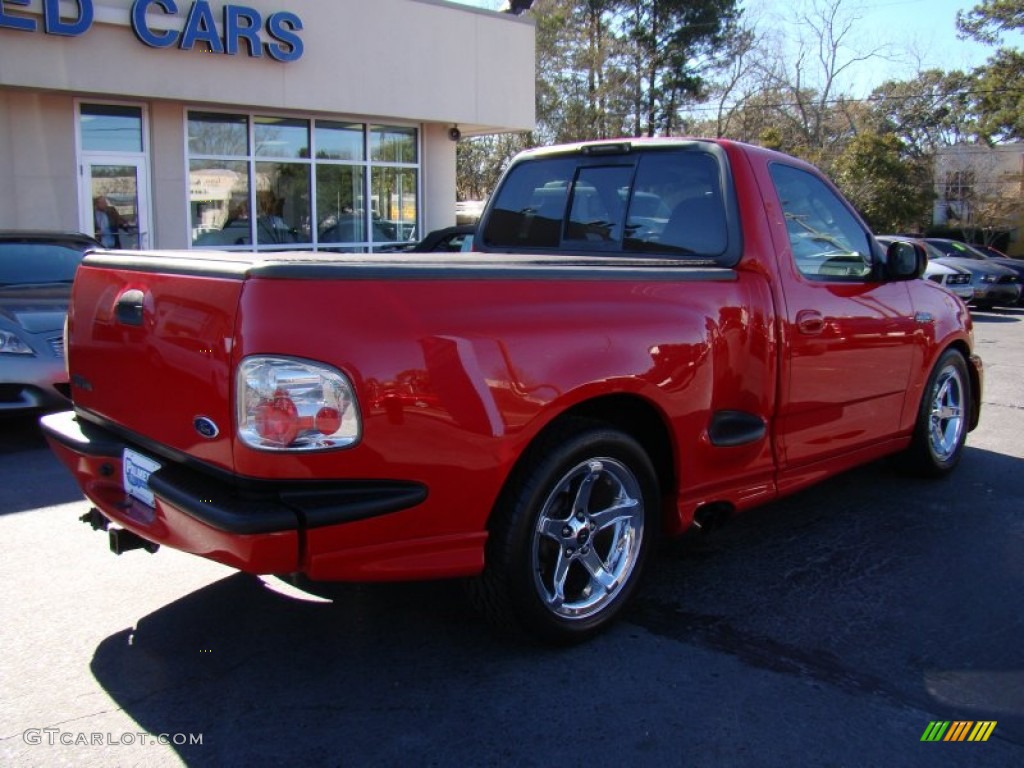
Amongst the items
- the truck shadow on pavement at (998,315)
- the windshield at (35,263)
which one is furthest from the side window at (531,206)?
the truck shadow on pavement at (998,315)

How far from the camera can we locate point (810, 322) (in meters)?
4.18

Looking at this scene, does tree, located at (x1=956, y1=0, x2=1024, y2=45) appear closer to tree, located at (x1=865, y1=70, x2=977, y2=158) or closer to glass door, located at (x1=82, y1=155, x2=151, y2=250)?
tree, located at (x1=865, y1=70, x2=977, y2=158)

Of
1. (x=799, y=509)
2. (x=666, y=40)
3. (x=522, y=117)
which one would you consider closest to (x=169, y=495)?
(x=799, y=509)

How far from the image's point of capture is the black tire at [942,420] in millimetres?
5457

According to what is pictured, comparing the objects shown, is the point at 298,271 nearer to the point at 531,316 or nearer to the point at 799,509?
the point at 531,316

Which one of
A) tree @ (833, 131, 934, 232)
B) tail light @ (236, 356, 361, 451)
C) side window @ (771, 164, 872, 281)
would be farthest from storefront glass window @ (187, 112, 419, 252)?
tree @ (833, 131, 934, 232)

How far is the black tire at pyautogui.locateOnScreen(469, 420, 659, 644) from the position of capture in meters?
3.11

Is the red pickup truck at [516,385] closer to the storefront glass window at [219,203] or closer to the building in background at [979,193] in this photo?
the storefront glass window at [219,203]

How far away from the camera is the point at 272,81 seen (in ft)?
47.3

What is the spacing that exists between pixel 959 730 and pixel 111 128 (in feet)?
45.5

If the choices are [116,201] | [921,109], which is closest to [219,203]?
[116,201]

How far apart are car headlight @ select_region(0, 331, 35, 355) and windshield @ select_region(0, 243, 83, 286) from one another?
4.08 ft

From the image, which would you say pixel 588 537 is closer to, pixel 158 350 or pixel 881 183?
pixel 158 350

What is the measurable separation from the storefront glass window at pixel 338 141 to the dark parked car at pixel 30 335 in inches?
350
